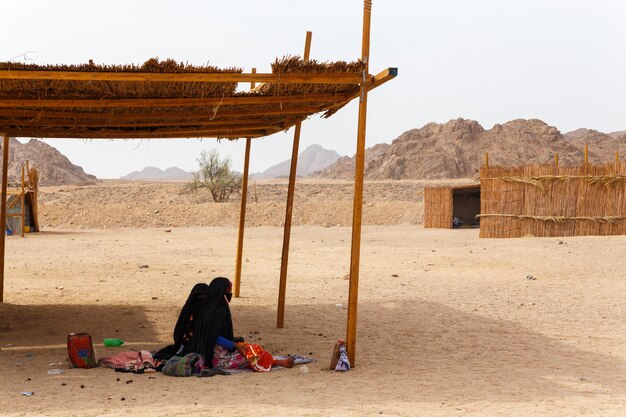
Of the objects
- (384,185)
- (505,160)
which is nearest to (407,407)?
(384,185)

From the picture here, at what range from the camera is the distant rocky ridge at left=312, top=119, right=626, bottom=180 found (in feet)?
240

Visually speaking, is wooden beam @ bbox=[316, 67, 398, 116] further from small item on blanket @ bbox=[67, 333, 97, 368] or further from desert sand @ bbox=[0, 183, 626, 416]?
small item on blanket @ bbox=[67, 333, 97, 368]

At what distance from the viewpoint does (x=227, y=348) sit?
6762 mm

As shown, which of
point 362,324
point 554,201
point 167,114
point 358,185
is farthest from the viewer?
point 554,201

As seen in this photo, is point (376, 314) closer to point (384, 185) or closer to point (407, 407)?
point (407, 407)

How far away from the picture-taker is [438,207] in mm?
26172

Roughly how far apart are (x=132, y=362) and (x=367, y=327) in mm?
3172

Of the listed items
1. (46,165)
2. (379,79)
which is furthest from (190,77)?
(46,165)

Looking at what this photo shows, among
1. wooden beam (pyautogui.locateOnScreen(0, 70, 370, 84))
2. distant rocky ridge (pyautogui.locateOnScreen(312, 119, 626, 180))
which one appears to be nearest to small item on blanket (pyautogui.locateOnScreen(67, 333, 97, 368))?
wooden beam (pyautogui.locateOnScreen(0, 70, 370, 84))

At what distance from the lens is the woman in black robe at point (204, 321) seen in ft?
21.8

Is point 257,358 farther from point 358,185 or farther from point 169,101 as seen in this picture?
point 169,101

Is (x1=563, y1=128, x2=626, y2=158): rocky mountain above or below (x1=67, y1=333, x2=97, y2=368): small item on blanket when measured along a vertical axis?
above

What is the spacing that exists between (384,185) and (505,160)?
24038mm

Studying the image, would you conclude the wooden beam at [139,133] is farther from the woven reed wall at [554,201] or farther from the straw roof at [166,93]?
the woven reed wall at [554,201]
